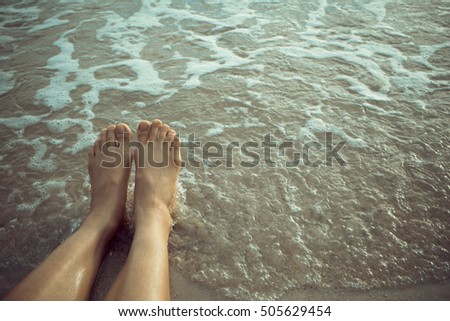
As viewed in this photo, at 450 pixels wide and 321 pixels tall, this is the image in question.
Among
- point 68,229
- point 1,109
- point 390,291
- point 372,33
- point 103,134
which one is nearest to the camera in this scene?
point 390,291

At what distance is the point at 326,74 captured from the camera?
241cm

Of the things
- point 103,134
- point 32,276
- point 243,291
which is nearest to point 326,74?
point 103,134

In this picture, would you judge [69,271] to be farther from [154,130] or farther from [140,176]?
[154,130]

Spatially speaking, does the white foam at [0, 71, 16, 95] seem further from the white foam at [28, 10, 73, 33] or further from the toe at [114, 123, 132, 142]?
the toe at [114, 123, 132, 142]

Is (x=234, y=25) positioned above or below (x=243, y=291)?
above

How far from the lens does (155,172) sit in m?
1.64

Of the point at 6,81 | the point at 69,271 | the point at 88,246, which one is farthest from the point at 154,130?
the point at 6,81

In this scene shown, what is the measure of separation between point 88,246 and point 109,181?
372 mm

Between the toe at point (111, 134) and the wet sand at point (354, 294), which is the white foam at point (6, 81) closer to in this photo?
the toe at point (111, 134)

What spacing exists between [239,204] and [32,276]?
33.3 inches

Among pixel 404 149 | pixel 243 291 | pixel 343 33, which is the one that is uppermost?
pixel 343 33

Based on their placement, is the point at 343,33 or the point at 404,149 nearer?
the point at 404,149

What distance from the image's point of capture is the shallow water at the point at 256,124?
4.49 ft

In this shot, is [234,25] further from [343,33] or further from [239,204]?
[239,204]
